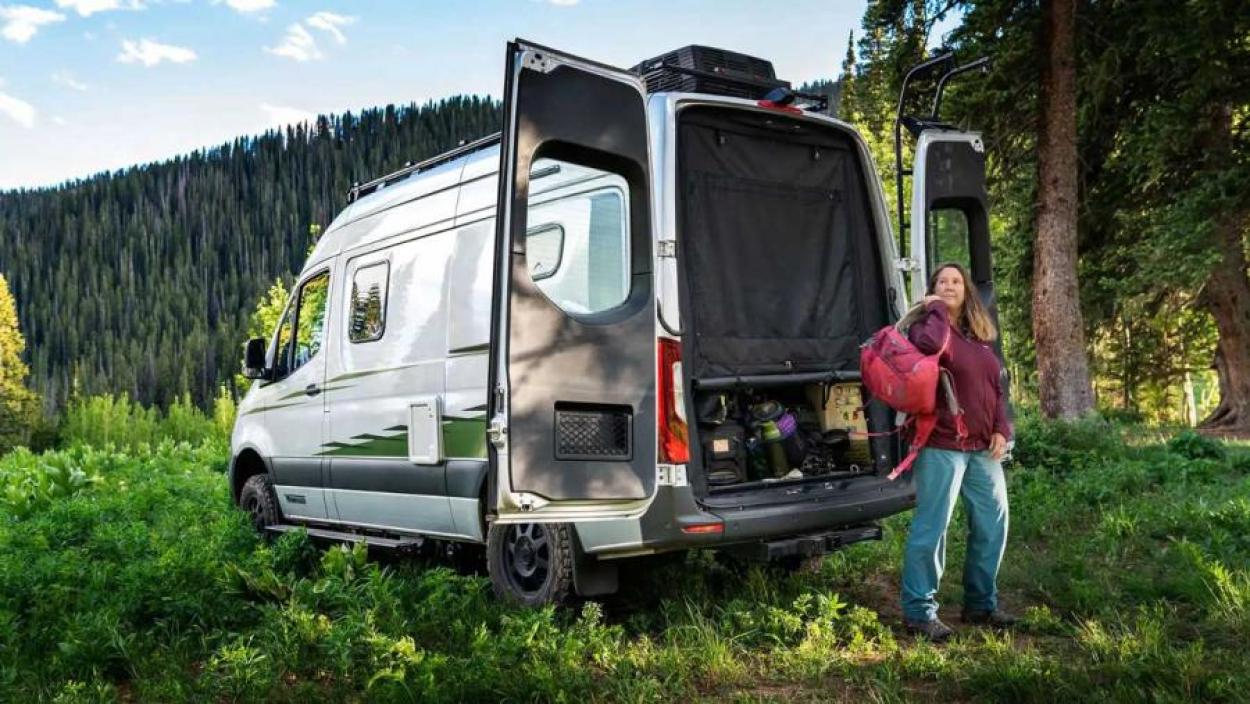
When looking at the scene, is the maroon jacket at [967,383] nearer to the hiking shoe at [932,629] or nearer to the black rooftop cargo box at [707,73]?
the hiking shoe at [932,629]

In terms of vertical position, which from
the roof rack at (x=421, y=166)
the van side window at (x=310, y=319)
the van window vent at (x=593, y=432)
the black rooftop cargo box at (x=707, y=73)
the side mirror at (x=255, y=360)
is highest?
the black rooftop cargo box at (x=707, y=73)

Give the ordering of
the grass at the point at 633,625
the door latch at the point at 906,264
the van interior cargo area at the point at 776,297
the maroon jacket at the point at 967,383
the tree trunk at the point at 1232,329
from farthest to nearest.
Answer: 1. the tree trunk at the point at 1232,329
2. the door latch at the point at 906,264
3. the van interior cargo area at the point at 776,297
4. the maroon jacket at the point at 967,383
5. the grass at the point at 633,625

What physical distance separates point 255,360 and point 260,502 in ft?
3.71

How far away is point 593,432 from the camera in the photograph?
15.4 ft

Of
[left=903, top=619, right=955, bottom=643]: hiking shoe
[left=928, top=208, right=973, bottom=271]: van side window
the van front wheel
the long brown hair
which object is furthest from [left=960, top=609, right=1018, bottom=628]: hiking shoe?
[left=928, top=208, right=973, bottom=271]: van side window

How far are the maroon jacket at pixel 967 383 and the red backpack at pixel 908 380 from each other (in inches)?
1.5

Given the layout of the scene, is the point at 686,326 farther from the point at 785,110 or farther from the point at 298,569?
the point at 298,569

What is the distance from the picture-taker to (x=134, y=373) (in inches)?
4235

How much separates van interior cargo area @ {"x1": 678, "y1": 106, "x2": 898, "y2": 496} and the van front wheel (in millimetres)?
831

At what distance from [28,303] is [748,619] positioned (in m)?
138

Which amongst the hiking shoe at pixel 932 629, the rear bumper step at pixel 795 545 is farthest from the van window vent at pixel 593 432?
the hiking shoe at pixel 932 629

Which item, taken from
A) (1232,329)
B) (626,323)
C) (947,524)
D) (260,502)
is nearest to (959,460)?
(947,524)

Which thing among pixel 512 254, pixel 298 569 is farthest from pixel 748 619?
pixel 298 569

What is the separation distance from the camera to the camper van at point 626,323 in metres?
4.59
